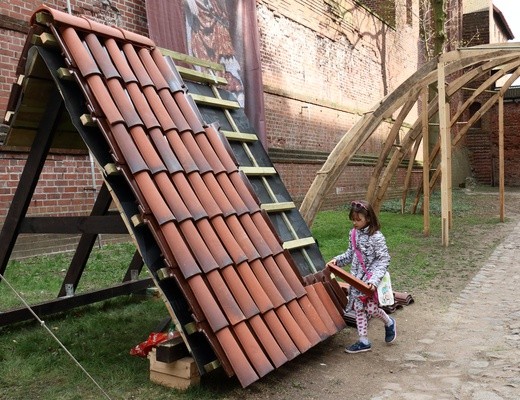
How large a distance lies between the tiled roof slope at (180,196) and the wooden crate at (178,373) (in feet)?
0.73

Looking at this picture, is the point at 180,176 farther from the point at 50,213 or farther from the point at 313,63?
the point at 313,63

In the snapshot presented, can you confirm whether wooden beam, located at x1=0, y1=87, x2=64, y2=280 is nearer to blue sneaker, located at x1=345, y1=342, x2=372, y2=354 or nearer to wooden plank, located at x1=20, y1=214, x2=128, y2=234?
wooden plank, located at x1=20, y1=214, x2=128, y2=234

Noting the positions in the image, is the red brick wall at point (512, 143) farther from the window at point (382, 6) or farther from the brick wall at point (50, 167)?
the brick wall at point (50, 167)

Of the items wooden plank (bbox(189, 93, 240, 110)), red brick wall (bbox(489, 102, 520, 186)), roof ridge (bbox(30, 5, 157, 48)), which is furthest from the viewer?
red brick wall (bbox(489, 102, 520, 186))

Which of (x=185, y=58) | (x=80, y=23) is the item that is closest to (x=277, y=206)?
(x=185, y=58)

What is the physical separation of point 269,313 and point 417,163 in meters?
20.0

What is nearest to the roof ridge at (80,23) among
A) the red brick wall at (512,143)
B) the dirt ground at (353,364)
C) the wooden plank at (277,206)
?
the wooden plank at (277,206)

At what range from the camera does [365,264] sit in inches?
186

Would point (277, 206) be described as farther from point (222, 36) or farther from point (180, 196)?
point (222, 36)

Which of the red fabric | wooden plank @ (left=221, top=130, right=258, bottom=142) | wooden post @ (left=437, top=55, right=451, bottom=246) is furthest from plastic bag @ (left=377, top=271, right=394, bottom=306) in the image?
the red fabric

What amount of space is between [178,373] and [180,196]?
1168 millimetres

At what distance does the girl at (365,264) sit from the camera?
4602 mm

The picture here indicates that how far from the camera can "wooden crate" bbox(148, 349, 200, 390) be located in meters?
3.66

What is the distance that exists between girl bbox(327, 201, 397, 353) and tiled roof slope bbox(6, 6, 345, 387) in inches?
12.2
